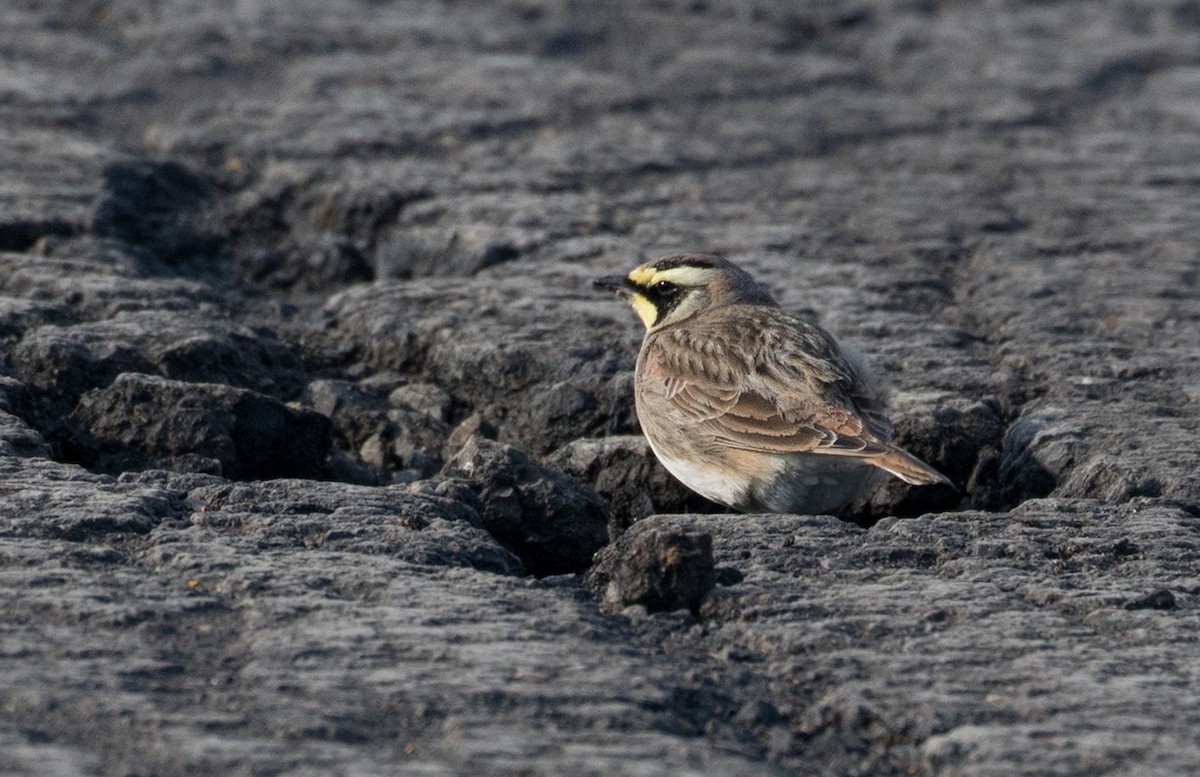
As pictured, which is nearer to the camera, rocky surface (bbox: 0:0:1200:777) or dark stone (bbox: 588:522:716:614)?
rocky surface (bbox: 0:0:1200:777)

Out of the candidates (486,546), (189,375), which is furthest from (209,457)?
(486,546)

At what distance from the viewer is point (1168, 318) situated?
620 centimetres

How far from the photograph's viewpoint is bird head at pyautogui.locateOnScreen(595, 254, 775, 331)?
19.7ft

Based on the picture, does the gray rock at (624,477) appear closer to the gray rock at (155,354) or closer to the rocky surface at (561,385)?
the rocky surface at (561,385)

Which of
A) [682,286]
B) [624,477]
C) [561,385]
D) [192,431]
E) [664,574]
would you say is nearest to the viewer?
[664,574]

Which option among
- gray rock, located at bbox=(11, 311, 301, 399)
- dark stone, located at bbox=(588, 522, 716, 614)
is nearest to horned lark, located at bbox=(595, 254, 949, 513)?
dark stone, located at bbox=(588, 522, 716, 614)

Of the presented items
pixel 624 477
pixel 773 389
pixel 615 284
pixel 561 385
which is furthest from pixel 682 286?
pixel 624 477

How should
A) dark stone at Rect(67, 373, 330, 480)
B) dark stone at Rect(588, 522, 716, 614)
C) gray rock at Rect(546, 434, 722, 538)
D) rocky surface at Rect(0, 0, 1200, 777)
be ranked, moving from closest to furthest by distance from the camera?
rocky surface at Rect(0, 0, 1200, 777)
dark stone at Rect(588, 522, 716, 614)
dark stone at Rect(67, 373, 330, 480)
gray rock at Rect(546, 434, 722, 538)

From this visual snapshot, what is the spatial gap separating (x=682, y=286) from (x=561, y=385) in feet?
2.28

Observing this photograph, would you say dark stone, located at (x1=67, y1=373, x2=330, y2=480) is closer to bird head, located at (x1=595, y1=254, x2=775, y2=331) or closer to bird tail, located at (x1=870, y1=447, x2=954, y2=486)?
bird head, located at (x1=595, y1=254, x2=775, y2=331)

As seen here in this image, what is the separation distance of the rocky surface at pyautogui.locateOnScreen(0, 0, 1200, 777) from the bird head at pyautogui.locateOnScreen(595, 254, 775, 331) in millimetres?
200

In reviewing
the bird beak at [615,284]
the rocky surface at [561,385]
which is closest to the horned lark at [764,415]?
the rocky surface at [561,385]

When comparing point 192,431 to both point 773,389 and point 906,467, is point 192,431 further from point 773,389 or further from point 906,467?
point 906,467

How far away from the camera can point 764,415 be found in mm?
5199
